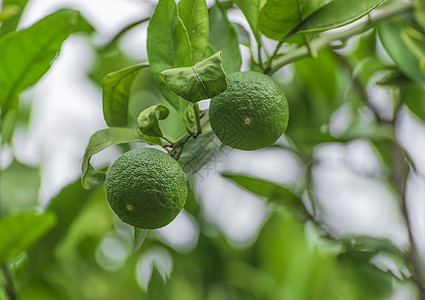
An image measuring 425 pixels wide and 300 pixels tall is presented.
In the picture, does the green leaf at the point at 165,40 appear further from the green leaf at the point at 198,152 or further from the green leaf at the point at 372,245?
the green leaf at the point at 372,245

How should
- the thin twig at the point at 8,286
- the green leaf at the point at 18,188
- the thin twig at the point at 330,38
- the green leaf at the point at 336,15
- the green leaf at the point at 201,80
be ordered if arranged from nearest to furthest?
the green leaf at the point at 201,80 < the green leaf at the point at 336,15 < the thin twig at the point at 330,38 < the thin twig at the point at 8,286 < the green leaf at the point at 18,188

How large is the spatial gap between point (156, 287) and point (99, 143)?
477 mm

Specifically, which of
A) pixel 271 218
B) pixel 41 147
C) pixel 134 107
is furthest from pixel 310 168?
pixel 41 147

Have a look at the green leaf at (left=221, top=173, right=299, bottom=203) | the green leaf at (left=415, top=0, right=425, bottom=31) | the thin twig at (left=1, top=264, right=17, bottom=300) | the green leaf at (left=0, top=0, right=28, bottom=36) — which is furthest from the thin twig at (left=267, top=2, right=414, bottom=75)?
the thin twig at (left=1, top=264, right=17, bottom=300)

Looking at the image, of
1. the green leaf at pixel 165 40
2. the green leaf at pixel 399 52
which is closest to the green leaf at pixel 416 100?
the green leaf at pixel 399 52

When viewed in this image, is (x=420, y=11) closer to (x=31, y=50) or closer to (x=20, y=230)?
(x=31, y=50)

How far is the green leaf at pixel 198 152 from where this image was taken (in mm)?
574

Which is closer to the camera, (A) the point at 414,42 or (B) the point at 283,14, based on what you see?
(B) the point at 283,14

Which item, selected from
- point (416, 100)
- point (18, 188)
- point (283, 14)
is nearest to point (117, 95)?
point (283, 14)

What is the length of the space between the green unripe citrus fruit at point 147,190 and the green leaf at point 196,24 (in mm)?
130

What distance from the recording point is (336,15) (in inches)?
22.6

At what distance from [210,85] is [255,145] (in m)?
0.11

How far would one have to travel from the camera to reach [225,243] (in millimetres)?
1264

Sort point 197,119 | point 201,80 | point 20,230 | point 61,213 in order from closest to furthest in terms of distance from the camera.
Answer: point 201,80 → point 197,119 → point 20,230 → point 61,213
